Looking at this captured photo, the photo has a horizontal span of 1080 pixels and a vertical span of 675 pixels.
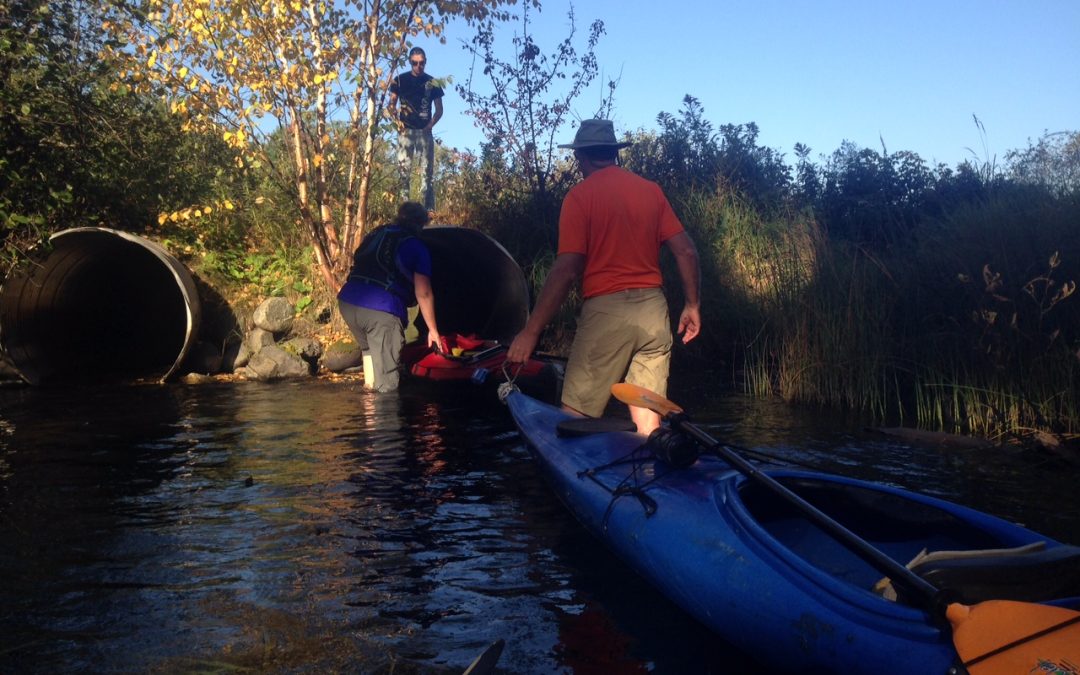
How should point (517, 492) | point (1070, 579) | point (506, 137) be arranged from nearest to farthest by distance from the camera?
point (1070, 579) → point (517, 492) → point (506, 137)

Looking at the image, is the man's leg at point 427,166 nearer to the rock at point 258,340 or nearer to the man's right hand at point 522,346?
the rock at point 258,340

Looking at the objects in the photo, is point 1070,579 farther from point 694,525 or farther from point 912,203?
point 912,203

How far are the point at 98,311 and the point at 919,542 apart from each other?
442 inches

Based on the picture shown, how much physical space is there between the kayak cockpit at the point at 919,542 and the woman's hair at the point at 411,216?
209 inches

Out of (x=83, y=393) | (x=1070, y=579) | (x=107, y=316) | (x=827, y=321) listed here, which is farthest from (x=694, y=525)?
(x=107, y=316)

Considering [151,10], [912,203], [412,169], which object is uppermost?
[151,10]

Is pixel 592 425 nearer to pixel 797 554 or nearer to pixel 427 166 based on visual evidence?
pixel 797 554

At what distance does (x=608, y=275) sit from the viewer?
5.41m

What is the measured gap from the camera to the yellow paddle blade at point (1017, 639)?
252 cm

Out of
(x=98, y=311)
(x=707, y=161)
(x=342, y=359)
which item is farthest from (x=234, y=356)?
(x=707, y=161)

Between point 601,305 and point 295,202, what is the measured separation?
7803 millimetres

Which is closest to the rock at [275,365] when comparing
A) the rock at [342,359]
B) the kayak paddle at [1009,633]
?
the rock at [342,359]

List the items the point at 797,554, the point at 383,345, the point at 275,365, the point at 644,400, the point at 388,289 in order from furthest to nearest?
the point at 275,365, the point at 383,345, the point at 388,289, the point at 644,400, the point at 797,554

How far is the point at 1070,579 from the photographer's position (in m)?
3.13
